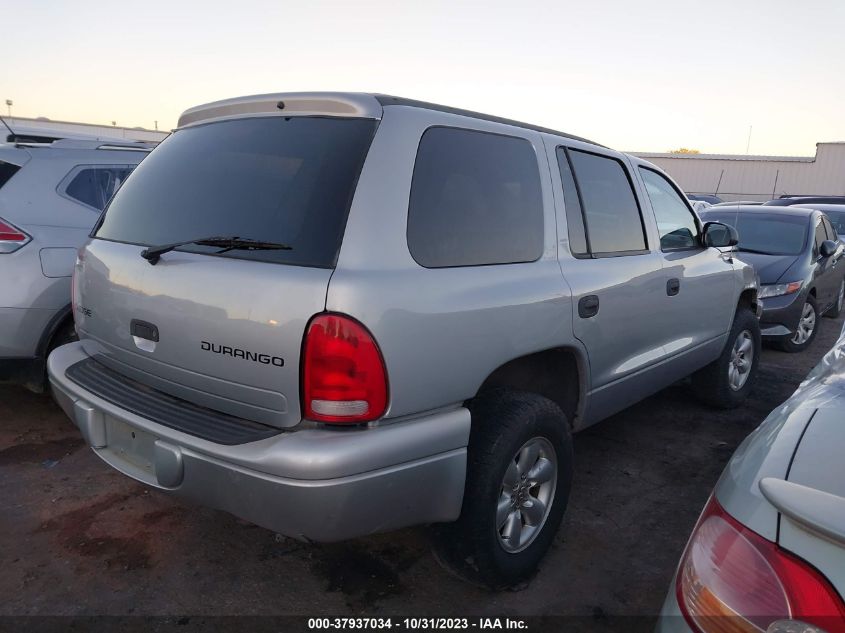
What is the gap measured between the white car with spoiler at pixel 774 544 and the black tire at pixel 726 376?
3190 millimetres

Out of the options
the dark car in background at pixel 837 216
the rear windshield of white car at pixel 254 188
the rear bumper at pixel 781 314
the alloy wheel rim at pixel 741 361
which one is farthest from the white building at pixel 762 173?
the rear windshield of white car at pixel 254 188

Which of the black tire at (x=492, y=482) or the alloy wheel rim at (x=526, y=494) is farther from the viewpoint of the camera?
the alloy wheel rim at (x=526, y=494)

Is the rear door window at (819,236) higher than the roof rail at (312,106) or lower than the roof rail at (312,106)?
lower

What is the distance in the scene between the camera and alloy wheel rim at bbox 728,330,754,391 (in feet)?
15.4

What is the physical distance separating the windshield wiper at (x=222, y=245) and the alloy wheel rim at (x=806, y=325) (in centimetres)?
625

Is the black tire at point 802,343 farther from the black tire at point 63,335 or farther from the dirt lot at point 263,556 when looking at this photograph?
the black tire at point 63,335

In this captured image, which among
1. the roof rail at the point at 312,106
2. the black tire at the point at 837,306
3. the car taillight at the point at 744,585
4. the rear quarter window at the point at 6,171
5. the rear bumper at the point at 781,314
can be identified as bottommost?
the black tire at the point at 837,306

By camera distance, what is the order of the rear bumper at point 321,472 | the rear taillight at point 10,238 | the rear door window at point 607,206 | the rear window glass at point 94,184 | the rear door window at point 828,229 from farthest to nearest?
1. the rear door window at point 828,229
2. the rear window glass at point 94,184
3. the rear taillight at point 10,238
4. the rear door window at point 607,206
5. the rear bumper at point 321,472

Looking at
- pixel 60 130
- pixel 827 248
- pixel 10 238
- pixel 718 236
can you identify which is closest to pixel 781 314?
pixel 827 248

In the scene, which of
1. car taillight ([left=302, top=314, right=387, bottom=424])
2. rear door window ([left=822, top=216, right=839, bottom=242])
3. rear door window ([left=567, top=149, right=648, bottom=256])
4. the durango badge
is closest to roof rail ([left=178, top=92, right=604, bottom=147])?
rear door window ([left=567, top=149, right=648, bottom=256])

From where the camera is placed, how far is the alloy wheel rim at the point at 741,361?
471 centimetres

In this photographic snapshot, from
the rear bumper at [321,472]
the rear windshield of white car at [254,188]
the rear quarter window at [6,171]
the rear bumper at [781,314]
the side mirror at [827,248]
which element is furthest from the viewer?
the side mirror at [827,248]

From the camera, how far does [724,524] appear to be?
132 cm

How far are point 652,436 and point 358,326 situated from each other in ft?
9.88
